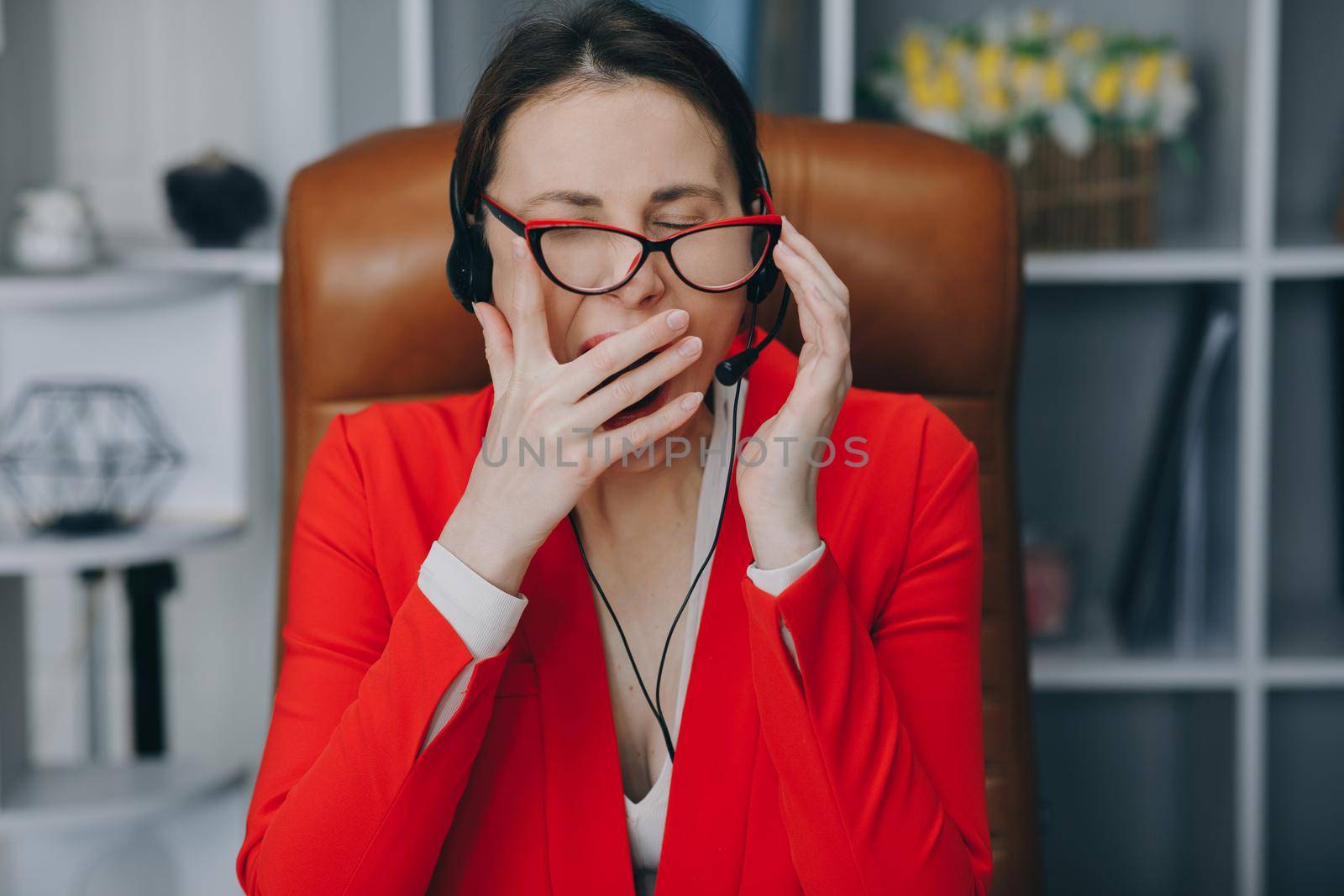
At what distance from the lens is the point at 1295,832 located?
199cm

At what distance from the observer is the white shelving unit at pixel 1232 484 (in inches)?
64.4

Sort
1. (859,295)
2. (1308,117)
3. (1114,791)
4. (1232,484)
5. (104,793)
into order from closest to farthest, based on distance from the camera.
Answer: (859,295) < (104,793) < (1232,484) < (1308,117) < (1114,791)

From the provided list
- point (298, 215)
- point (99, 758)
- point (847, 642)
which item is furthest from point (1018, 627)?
point (99, 758)

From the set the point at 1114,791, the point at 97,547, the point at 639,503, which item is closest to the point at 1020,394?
the point at 1114,791

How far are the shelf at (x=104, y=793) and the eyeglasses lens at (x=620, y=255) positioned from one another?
1.16m

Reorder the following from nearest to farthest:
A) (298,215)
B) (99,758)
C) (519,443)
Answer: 1. (519,443)
2. (298,215)
3. (99,758)

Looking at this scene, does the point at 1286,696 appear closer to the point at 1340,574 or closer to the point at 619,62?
the point at 1340,574

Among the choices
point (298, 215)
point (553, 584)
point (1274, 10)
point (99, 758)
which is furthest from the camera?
point (99, 758)

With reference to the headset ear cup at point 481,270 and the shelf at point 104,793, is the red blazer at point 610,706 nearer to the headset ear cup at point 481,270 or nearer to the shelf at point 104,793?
the headset ear cup at point 481,270

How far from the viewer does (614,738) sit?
3.18 feet

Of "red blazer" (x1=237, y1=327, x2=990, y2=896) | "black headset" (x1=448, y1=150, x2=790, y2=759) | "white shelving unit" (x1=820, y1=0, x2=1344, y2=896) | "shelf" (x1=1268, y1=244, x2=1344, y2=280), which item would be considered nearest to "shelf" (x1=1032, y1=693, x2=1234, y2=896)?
"white shelving unit" (x1=820, y1=0, x2=1344, y2=896)

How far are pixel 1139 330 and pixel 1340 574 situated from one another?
55cm

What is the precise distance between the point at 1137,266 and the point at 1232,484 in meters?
0.39

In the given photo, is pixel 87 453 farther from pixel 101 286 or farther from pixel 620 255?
pixel 620 255
